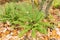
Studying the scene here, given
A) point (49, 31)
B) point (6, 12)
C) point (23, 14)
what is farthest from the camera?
point (6, 12)

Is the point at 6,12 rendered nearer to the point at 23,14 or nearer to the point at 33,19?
the point at 23,14

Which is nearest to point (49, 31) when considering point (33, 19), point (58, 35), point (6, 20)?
point (58, 35)

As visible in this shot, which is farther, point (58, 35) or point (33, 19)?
point (58, 35)

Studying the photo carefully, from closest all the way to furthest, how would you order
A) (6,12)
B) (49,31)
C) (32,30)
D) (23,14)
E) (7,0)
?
(32,30) < (23,14) < (49,31) < (6,12) < (7,0)

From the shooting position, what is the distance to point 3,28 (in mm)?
5168

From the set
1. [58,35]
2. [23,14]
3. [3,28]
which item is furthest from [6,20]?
[58,35]

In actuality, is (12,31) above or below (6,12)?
below

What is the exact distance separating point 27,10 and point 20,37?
0.82 meters

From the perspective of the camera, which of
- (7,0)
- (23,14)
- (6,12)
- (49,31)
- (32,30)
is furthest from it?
(7,0)

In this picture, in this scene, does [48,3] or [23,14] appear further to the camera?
[48,3]

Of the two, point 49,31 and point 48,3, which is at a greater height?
point 48,3

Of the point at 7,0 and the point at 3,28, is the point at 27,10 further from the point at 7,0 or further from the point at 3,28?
→ the point at 7,0

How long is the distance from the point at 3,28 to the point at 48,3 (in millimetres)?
1540

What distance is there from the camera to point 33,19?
180 inches
